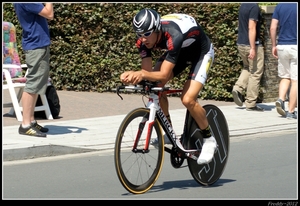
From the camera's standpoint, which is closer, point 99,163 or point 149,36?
point 149,36

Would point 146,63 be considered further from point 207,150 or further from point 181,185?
point 181,185

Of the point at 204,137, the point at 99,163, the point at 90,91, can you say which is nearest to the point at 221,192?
the point at 204,137

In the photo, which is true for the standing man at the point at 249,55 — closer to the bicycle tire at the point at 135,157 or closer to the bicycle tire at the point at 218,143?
the bicycle tire at the point at 218,143

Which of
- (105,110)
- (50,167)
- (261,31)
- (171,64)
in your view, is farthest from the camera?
(261,31)

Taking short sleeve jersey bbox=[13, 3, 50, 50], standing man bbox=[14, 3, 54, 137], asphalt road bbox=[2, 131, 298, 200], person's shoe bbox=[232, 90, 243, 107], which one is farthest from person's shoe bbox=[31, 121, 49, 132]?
person's shoe bbox=[232, 90, 243, 107]

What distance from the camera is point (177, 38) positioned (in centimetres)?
686

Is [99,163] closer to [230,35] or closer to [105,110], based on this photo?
[105,110]

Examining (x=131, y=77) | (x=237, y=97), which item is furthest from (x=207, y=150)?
(x=237, y=97)

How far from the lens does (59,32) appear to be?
14.7 metres

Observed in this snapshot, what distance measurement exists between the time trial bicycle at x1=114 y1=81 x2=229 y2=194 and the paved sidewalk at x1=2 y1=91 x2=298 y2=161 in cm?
239

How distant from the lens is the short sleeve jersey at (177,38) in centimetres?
684

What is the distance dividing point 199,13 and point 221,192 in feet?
23.8

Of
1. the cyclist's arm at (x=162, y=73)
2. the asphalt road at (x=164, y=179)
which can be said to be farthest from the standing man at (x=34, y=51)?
the cyclist's arm at (x=162, y=73)

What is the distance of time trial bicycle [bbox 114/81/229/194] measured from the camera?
6.73 meters
